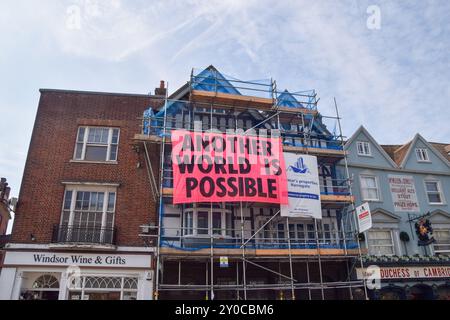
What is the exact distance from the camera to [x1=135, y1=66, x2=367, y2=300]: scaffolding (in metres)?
15.4

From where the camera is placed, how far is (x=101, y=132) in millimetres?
18109

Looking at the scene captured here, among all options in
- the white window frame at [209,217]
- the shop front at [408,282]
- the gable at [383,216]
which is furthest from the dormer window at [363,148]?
the white window frame at [209,217]

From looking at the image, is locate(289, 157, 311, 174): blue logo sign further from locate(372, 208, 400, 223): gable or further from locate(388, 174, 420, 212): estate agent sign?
locate(388, 174, 420, 212): estate agent sign

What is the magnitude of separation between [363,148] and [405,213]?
4.56 meters

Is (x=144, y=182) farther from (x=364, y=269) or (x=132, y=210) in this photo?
(x=364, y=269)

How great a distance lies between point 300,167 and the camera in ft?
58.1

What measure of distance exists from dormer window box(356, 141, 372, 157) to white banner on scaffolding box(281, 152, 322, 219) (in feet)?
18.4

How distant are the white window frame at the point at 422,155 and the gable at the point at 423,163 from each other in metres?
0.17

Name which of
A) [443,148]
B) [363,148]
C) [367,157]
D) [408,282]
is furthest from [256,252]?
[443,148]

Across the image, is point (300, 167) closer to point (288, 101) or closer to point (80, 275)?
point (288, 101)

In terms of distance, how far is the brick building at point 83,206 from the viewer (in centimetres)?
1495

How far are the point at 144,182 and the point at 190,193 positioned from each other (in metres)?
2.87

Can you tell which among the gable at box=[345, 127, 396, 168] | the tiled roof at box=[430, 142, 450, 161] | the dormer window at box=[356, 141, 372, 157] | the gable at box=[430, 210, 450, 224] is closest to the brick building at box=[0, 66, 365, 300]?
the gable at box=[345, 127, 396, 168]
